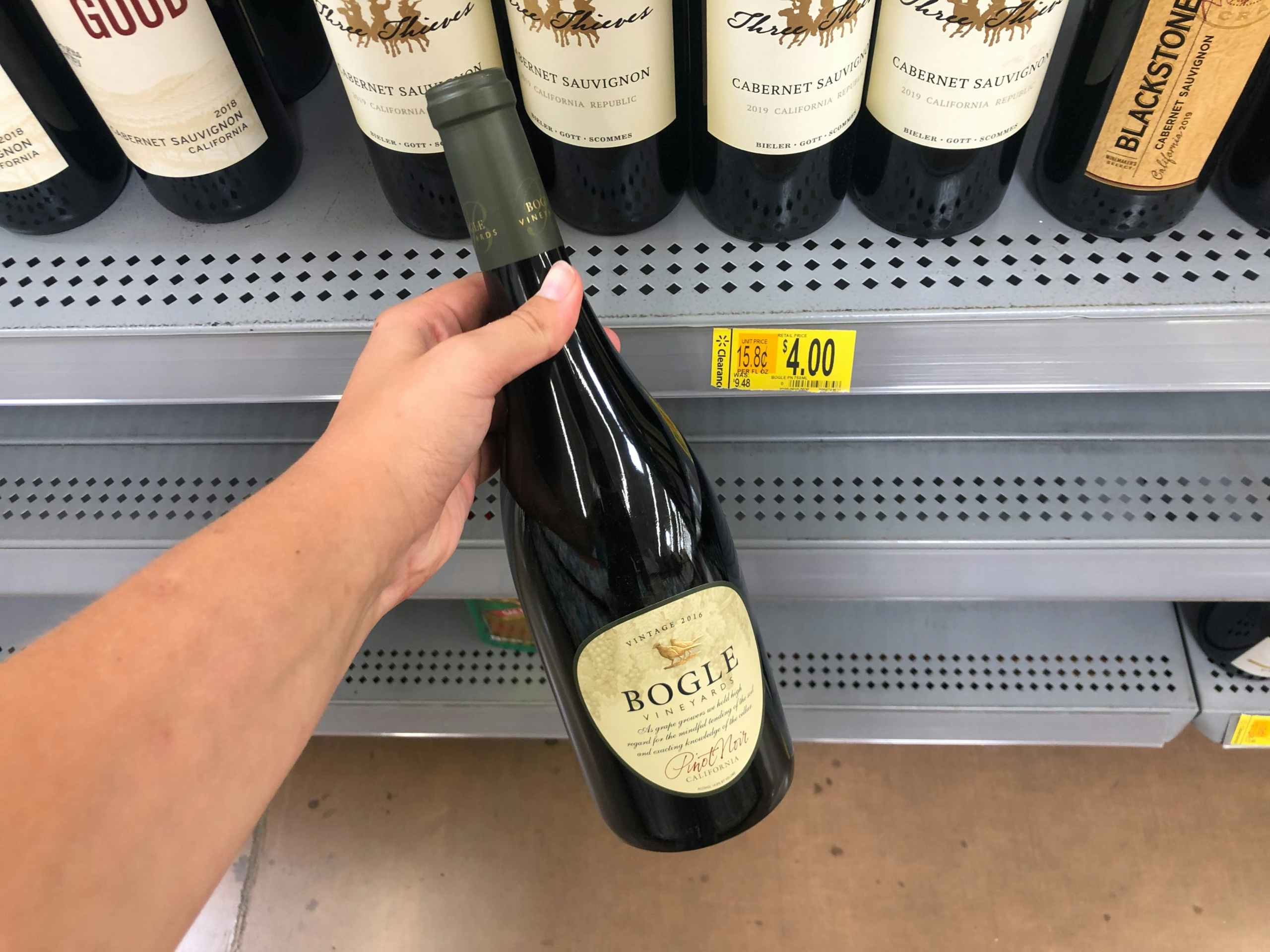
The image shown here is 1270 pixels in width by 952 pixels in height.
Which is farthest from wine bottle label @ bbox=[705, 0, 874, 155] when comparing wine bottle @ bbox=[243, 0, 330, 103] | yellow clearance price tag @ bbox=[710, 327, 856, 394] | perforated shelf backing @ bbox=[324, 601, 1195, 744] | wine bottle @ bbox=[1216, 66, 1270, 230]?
perforated shelf backing @ bbox=[324, 601, 1195, 744]

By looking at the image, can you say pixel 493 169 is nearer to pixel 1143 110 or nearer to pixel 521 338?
pixel 521 338

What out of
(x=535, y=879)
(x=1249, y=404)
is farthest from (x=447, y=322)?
(x=535, y=879)

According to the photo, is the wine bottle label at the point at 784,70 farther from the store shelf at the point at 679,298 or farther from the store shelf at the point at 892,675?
the store shelf at the point at 892,675

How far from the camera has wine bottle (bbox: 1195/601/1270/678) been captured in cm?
97

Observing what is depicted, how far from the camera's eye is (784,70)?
0.47 meters

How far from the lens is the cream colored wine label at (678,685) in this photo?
597mm

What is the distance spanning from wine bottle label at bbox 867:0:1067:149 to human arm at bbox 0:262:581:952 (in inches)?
8.8

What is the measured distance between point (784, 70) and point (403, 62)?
215 mm

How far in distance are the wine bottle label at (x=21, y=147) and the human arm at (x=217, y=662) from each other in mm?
266

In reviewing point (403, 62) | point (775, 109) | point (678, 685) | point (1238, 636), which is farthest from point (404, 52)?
point (1238, 636)

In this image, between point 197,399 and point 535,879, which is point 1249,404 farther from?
point 535,879

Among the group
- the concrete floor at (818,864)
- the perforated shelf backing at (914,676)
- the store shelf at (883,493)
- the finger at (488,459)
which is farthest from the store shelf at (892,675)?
the finger at (488,459)

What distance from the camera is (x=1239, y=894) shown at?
3.55 feet

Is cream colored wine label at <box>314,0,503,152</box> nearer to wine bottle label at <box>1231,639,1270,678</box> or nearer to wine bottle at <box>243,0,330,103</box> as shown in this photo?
wine bottle at <box>243,0,330,103</box>
